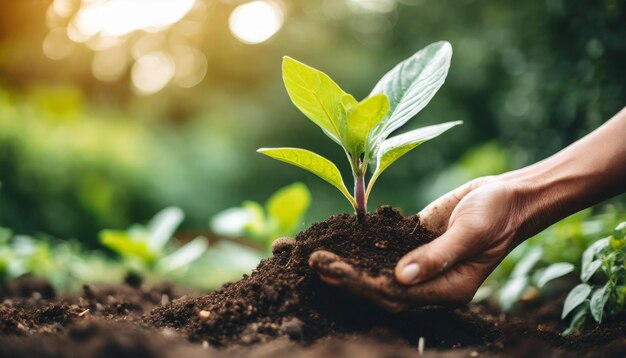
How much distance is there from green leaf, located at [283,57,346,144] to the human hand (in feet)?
1.44

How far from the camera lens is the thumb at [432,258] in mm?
1293

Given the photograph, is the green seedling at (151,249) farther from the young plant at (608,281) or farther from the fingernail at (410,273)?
the young plant at (608,281)

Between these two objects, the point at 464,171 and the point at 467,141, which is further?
the point at 467,141

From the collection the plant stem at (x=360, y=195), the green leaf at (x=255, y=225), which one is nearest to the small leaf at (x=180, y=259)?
the green leaf at (x=255, y=225)

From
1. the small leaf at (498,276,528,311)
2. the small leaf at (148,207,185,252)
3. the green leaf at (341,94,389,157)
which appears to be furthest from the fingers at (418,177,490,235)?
the small leaf at (148,207,185,252)

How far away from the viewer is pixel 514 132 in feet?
16.3

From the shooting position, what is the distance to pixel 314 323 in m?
1.29

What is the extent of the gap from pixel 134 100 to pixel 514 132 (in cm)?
546

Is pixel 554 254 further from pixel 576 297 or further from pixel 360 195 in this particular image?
pixel 360 195

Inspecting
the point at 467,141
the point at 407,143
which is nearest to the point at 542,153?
the point at 407,143

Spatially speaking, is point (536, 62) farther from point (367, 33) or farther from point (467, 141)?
point (367, 33)

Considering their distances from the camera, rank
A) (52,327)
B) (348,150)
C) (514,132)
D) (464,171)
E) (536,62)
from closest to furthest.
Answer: (52,327) < (348,150) < (536,62) < (514,132) < (464,171)

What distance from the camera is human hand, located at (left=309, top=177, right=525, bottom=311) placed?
1.28 metres

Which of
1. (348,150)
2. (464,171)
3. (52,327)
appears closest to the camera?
(52,327)
